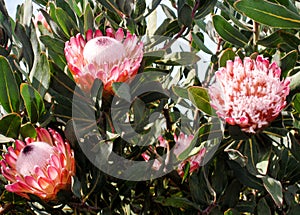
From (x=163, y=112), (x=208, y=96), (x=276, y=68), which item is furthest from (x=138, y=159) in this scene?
(x=276, y=68)

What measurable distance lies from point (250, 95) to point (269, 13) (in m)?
0.19

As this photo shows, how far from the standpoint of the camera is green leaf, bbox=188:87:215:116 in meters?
1.17

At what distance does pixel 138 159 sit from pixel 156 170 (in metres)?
0.08

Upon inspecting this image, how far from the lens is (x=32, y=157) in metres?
1.18

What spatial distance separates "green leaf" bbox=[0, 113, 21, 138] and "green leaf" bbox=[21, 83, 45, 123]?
0.16ft

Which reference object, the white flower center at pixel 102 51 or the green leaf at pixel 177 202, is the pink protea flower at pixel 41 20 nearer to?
the white flower center at pixel 102 51

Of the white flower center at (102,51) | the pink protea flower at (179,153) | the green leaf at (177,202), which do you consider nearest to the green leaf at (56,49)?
the white flower center at (102,51)

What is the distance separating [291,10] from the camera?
1.22 meters

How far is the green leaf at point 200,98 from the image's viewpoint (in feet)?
3.85

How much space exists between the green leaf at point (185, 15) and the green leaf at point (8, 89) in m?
0.48

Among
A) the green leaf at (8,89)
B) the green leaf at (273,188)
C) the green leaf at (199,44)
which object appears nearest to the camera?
the green leaf at (273,188)

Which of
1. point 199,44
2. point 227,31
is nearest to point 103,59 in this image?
point 227,31

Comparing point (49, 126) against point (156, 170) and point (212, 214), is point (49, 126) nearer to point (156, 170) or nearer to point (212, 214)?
point (156, 170)

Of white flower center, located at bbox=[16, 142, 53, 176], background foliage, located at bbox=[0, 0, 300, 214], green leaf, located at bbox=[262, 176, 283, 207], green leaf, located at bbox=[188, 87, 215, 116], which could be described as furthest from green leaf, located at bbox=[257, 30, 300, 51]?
white flower center, located at bbox=[16, 142, 53, 176]
